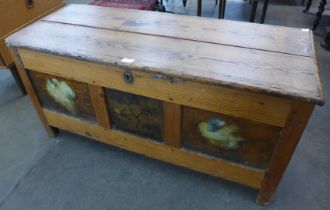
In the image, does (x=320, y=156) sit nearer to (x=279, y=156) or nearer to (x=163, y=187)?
(x=279, y=156)

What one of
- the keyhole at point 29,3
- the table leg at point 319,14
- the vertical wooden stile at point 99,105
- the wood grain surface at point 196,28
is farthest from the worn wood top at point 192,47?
the table leg at point 319,14

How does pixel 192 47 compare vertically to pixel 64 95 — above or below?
above

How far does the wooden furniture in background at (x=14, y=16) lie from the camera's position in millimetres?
1588

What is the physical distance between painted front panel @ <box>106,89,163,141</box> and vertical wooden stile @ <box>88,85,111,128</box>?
21 millimetres

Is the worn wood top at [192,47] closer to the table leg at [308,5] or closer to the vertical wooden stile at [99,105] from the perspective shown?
the vertical wooden stile at [99,105]

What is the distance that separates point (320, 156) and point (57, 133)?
1.48m

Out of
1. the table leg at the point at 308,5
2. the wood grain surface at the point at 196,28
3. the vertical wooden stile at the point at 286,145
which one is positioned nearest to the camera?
the vertical wooden stile at the point at 286,145

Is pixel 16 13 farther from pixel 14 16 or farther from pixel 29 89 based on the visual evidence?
pixel 29 89

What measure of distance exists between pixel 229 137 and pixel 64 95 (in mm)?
806

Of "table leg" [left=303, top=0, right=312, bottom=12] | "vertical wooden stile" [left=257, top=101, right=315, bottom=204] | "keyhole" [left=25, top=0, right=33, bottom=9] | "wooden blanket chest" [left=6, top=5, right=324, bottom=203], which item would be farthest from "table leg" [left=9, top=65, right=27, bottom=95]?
"table leg" [left=303, top=0, right=312, bottom=12]

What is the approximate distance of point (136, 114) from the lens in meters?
1.14

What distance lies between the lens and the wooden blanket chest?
0.86 metres

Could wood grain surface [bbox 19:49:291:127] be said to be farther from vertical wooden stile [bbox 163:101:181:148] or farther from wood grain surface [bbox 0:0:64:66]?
wood grain surface [bbox 0:0:64:66]

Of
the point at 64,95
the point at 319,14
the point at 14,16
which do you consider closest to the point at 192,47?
the point at 64,95
